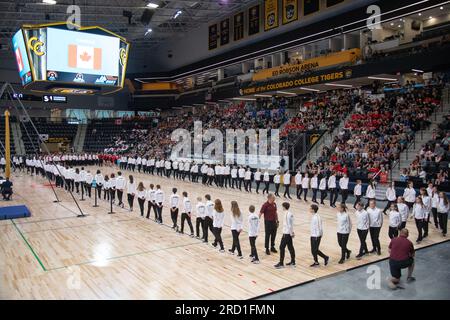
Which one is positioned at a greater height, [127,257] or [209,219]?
[209,219]

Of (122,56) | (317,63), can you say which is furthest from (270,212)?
(317,63)

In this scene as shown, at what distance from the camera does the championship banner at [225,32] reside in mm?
34156

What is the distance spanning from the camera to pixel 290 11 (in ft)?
90.4

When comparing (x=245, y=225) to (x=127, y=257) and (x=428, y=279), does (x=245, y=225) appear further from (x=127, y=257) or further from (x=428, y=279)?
(x=428, y=279)

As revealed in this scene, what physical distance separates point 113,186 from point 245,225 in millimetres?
5818

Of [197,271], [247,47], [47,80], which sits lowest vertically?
[197,271]

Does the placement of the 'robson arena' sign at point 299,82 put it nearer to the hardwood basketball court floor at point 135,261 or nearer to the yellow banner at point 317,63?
the yellow banner at point 317,63

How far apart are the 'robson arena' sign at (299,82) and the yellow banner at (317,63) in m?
0.85

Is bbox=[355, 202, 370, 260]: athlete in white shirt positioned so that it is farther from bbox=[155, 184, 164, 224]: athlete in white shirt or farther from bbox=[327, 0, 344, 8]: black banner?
bbox=[327, 0, 344, 8]: black banner

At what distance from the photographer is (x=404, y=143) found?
18891 mm

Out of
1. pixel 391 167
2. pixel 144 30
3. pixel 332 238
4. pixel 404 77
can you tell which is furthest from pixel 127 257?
pixel 144 30

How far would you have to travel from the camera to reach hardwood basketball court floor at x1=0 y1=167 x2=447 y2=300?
7.27 m

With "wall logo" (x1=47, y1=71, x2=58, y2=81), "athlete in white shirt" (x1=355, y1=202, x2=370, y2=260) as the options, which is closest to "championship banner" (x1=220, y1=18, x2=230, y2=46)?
"wall logo" (x1=47, y1=71, x2=58, y2=81)

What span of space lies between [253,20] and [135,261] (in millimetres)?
26338
